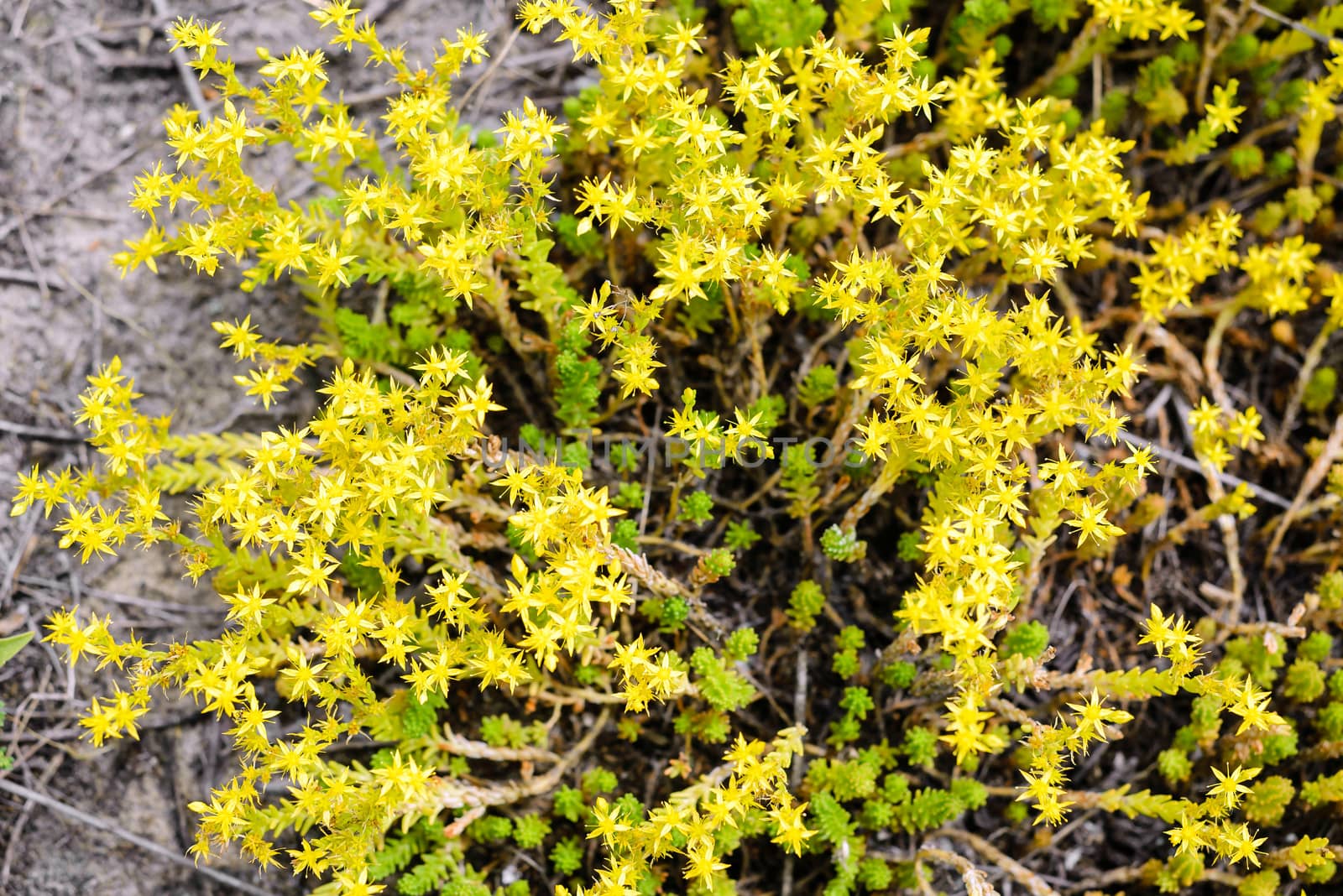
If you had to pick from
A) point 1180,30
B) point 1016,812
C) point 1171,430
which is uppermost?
point 1180,30

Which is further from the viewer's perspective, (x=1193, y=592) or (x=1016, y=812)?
(x=1193, y=592)

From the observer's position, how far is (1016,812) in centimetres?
346

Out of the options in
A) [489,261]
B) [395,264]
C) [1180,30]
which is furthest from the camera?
[1180,30]

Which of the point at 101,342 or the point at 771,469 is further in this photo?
the point at 101,342

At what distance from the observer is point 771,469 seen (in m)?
3.71

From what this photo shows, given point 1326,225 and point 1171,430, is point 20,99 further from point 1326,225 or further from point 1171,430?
point 1326,225

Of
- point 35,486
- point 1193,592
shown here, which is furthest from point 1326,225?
point 35,486

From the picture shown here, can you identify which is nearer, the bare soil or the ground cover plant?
the ground cover plant

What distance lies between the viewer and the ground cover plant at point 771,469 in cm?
279

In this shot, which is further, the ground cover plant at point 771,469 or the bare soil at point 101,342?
the bare soil at point 101,342

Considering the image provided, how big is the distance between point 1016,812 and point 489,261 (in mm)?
2644

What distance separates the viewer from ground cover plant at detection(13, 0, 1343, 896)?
2.79m

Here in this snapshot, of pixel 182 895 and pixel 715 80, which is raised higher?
pixel 715 80

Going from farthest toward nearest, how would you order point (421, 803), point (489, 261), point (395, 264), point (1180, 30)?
point (1180, 30) < point (395, 264) < point (489, 261) < point (421, 803)
